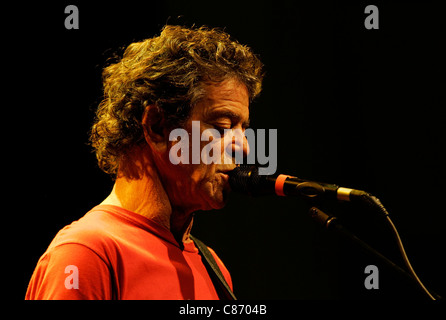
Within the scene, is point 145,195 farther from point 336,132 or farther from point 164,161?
point 336,132

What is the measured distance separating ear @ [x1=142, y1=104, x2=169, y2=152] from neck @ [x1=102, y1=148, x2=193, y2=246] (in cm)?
6

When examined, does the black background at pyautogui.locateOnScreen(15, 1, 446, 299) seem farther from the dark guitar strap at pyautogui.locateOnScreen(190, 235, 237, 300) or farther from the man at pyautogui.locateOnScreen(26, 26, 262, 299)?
the dark guitar strap at pyautogui.locateOnScreen(190, 235, 237, 300)

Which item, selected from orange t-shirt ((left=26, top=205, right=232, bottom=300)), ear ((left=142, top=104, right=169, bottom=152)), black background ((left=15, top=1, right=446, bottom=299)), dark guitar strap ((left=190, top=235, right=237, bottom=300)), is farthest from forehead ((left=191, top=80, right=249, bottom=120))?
black background ((left=15, top=1, right=446, bottom=299))

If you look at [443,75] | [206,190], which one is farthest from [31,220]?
[443,75]

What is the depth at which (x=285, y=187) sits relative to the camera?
4.00 ft

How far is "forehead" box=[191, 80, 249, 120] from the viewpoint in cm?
150

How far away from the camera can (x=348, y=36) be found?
276 cm

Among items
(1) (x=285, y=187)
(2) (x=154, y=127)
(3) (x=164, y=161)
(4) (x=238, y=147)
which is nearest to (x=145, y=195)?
(3) (x=164, y=161)

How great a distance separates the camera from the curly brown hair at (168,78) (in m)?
1.52

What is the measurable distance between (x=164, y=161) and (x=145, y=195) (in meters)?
0.13

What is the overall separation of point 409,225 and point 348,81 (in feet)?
3.25

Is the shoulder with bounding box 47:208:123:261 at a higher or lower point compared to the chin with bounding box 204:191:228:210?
lower

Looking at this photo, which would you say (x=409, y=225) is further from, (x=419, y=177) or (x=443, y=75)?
(x=443, y=75)

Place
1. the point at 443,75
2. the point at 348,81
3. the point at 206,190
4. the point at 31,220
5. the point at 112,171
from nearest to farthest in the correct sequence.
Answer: the point at 206,190, the point at 112,171, the point at 31,220, the point at 443,75, the point at 348,81
